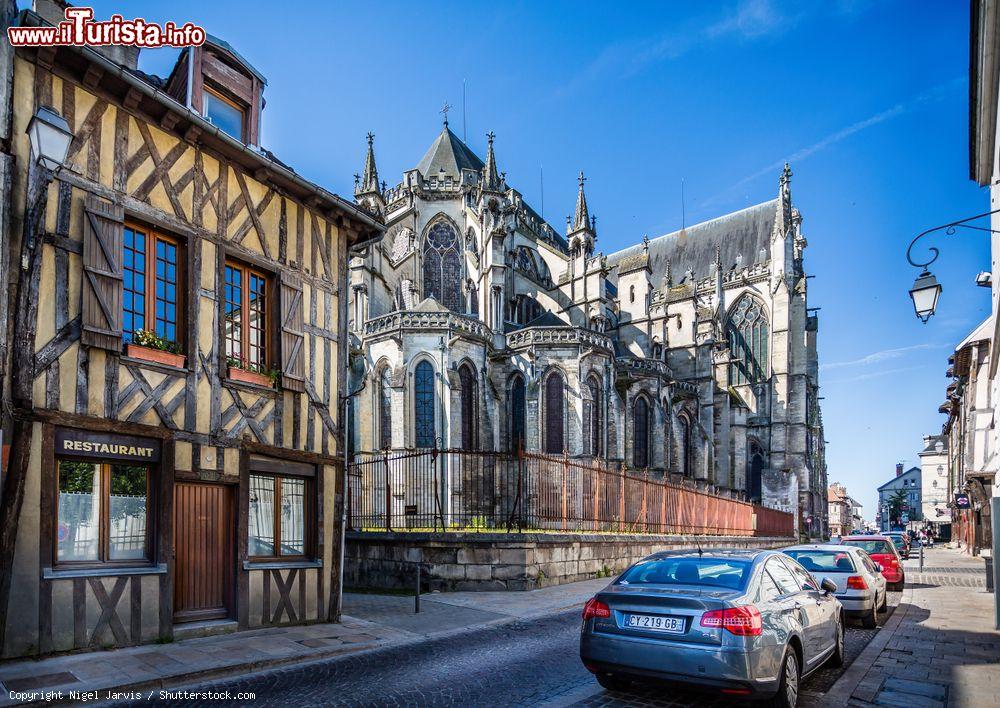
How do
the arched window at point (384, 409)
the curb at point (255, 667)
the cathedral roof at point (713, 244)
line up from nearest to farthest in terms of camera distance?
the curb at point (255, 667)
the arched window at point (384, 409)
the cathedral roof at point (713, 244)

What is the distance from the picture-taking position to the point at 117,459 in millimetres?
8102

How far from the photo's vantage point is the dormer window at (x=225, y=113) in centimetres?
1013

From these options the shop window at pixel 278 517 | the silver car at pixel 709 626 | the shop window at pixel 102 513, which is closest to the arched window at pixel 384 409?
the shop window at pixel 278 517

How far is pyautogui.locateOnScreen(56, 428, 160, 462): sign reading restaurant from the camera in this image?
24.7 ft

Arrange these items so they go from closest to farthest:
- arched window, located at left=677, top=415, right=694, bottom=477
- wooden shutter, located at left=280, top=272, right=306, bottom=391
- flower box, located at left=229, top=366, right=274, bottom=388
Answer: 1. flower box, located at left=229, top=366, right=274, bottom=388
2. wooden shutter, located at left=280, top=272, right=306, bottom=391
3. arched window, located at left=677, top=415, right=694, bottom=477

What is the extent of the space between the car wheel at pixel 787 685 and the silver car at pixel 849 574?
173 inches

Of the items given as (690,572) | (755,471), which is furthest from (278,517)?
(755,471)

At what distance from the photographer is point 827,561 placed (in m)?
11.0

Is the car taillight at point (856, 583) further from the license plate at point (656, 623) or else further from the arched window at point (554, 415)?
the arched window at point (554, 415)

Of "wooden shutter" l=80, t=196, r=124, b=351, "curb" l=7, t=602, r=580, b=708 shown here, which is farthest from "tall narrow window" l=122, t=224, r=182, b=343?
"curb" l=7, t=602, r=580, b=708

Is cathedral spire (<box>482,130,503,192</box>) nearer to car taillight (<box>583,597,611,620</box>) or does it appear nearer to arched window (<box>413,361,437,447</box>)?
arched window (<box>413,361,437,447</box>)

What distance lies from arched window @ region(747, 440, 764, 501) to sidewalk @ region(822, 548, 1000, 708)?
121 feet

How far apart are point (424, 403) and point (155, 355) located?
1941 cm

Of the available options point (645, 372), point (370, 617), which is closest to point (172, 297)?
point (370, 617)
